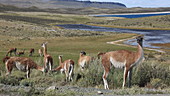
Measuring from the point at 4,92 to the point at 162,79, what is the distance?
707 cm

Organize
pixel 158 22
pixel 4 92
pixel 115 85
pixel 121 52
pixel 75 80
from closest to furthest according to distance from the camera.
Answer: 1. pixel 4 92
2. pixel 121 52
3. pixel 115 85
4. pixel 75 80
5. pixel 158 22

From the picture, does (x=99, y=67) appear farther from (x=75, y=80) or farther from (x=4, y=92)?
(x=4, y=92)

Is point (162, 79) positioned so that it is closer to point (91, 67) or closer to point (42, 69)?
point (91, 67)

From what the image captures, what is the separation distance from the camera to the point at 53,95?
7781 mm

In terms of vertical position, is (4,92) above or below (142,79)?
above

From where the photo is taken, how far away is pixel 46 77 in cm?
1261

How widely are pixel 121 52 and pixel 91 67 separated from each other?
2596mm

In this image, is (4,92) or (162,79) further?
(162,79)

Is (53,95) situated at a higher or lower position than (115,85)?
higher

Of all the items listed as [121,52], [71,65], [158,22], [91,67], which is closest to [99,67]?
[91,67]

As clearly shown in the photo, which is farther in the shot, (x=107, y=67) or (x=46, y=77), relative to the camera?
(x=46, y=77)

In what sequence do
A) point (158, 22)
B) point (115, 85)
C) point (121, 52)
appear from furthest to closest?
point (158, 22) → point (115, 85) → point (121, 52)

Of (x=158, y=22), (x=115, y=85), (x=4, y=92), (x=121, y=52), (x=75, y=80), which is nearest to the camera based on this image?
(x=4, y=92)

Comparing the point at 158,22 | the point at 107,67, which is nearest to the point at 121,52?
the point at 107,67
